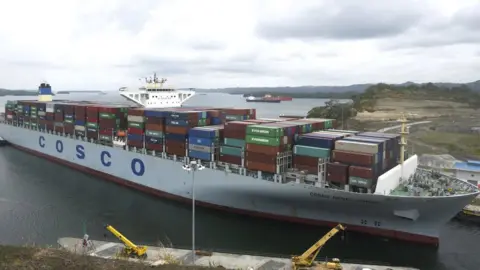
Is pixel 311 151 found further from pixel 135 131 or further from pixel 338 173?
pixel 135 131

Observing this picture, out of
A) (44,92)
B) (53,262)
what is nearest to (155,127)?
(53,262)

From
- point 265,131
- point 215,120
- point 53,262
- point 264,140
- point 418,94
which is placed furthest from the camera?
point 418,94

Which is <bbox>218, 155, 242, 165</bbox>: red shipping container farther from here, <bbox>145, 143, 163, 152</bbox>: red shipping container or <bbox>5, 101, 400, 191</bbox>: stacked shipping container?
<bbox>145, 143, 163, 152</bbox>: red shipping container

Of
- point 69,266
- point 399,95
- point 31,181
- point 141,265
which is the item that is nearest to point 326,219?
point 141,265

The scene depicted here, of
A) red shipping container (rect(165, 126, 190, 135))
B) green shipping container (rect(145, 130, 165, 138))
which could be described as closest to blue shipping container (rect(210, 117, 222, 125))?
red shipping container (rect(165, 126, 190, 135))

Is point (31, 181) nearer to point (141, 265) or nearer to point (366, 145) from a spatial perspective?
point (141, 265)
